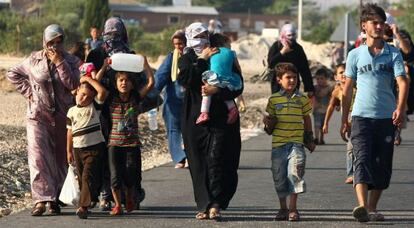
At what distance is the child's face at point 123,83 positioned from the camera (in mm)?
11516

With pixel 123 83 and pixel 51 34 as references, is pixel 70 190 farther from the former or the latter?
pixel 51 34

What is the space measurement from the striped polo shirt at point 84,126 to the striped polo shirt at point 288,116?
61.9 inches

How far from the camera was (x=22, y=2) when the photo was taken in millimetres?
126625

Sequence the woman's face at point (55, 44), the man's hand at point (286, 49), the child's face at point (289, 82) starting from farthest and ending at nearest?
the man's hand at point (286, 49)
the woman's face at point (55, 44)
the child's face at point (289, 82)

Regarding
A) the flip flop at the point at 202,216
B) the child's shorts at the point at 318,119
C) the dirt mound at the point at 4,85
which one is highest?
the flip flop at the point at 202,216

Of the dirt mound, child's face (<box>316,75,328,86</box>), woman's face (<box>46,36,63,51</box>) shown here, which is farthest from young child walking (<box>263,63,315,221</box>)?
the dirt mound

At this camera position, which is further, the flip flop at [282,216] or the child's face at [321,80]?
the child's face at [321,80]

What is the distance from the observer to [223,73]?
11453 mm

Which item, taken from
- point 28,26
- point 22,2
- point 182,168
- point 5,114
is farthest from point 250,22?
point 182,168

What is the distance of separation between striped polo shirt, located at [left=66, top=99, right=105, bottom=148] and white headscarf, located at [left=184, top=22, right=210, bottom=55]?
1065 millimetres

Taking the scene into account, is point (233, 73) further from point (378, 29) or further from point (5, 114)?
point (5, 114)

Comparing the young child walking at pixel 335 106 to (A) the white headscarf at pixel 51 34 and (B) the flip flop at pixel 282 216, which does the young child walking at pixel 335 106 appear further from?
(A) the white headscarf at pixel 51 34

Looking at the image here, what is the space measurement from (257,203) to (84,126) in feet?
6.91

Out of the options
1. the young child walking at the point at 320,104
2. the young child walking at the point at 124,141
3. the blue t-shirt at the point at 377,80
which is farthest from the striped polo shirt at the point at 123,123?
the young child walking at the point at 320,104
